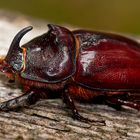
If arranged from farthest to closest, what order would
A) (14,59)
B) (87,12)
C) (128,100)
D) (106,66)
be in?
(87,12) < (128,100) < (106,66) < (14,59)

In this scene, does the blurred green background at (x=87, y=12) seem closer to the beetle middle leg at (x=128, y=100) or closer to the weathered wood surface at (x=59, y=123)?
the beetle middle leg at (x=128, y=100)

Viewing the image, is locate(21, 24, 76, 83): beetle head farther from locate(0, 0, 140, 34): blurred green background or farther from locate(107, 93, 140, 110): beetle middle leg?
locate(0, 0, 140, 34): blurred green background

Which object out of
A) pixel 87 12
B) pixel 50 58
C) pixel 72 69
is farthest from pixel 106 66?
pixel 87 12

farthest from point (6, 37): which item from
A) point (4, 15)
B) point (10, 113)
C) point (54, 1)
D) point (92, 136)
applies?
point (54, 1)

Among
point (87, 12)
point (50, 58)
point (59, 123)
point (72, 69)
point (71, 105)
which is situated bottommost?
point (59, 123)

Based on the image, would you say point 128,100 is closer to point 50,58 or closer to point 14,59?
point 50,58

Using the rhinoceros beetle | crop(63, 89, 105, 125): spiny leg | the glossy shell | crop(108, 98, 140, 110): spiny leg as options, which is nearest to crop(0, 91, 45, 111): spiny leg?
the rhinoceros beetle

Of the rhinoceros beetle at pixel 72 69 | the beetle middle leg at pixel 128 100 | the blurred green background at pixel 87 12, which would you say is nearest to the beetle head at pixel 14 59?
the rhinoceros beetle at pixel 72 69
